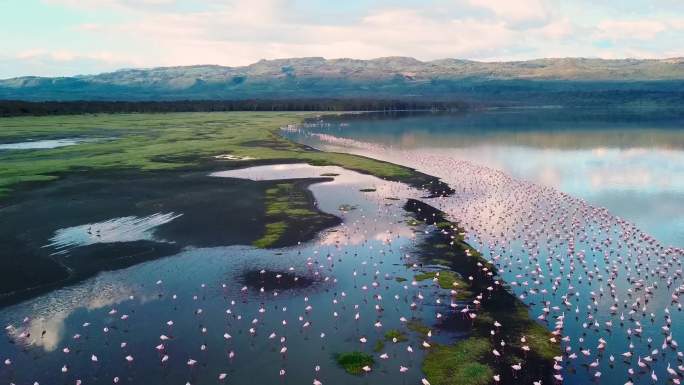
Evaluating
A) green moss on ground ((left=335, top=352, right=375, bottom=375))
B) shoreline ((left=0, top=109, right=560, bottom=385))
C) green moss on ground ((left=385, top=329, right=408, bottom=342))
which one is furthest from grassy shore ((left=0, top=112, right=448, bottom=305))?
green moss on ground ((left=335, top=352, right=375, bottom=375))

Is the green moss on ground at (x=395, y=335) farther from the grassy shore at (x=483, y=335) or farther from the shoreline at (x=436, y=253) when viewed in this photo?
the grassy shore at (x=483, y=335)

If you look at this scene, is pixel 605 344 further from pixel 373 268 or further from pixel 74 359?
pixel 74 359

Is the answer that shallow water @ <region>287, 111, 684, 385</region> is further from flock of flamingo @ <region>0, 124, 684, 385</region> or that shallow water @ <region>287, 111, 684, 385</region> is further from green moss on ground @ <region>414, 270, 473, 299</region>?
green moss on ground @ <region>414, 270, 473, 299</region>

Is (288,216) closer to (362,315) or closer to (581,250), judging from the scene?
(362,315)

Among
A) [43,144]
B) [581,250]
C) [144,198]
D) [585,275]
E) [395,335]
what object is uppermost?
[43,144]

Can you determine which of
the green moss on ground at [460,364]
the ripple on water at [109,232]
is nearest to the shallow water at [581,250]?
the green moss on ground at [460,364]

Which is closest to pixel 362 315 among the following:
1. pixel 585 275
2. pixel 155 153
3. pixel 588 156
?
pixel 585 275
